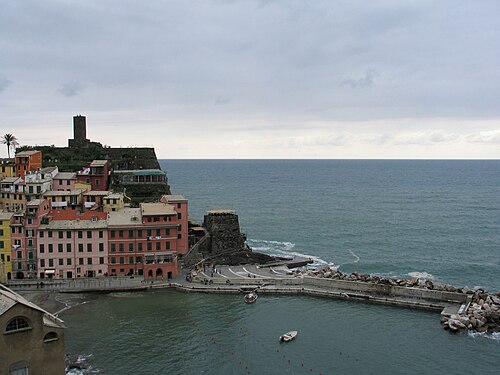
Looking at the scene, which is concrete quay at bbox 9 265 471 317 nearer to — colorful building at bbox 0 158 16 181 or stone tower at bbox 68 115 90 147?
colorful building at bbox 0 158 16 181

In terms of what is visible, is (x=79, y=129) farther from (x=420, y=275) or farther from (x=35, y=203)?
(x=420, y=275)

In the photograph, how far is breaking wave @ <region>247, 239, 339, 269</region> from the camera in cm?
9820

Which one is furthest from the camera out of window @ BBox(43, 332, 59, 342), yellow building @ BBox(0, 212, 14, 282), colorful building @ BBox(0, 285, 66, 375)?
yellow building @ BBox(0, 212, 14, 282)

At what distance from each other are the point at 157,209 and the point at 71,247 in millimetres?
13724

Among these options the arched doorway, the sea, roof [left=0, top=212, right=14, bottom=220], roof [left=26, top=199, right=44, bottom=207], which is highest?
roof [left=26, top=199, right=44, bottom=207]

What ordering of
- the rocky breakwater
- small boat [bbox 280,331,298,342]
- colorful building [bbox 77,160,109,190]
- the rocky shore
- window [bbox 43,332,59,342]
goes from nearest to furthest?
window [bbox 43,332,59,342] → small boat [bbox 280,331,298,342] → the rocky breakwater → the rocky shore → colorful building [bbox 77,160,109,190]

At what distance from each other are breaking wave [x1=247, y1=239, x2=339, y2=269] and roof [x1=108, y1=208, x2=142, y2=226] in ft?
97.5

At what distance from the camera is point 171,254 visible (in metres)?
81.2

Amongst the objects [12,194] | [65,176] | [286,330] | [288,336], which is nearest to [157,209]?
[12,194]

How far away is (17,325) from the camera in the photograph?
4197 centimetres

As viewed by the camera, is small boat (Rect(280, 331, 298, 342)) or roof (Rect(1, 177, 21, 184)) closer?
small boat (Rect(280, 331, 298, 342))

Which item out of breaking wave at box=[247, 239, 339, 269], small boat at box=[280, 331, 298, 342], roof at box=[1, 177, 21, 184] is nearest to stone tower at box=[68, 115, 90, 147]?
roof at box=[1, 177, 21, 184]

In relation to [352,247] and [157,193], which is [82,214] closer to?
[157,193]

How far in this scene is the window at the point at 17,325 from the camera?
41.5 meters
